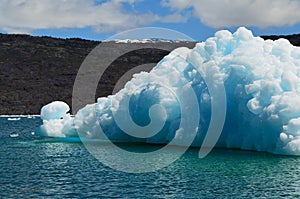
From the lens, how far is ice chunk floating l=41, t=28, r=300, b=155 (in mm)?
26316

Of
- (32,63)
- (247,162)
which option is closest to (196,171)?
(247,162)

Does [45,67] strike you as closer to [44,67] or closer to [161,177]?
[44,67]

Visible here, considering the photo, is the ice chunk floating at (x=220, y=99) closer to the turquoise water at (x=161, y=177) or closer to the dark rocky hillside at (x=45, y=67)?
the turquoise water at (x=161, y=177)

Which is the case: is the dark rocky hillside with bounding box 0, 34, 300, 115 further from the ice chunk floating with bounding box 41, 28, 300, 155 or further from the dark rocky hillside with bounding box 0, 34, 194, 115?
the ice chunk floating with bounding box 41, 28, 300, 155

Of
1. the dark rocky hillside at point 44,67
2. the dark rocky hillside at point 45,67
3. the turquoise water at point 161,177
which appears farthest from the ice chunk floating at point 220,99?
the dark rocky hillside at point 44,67

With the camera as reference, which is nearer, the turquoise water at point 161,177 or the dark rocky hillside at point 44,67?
the turquoise water at point 161,177

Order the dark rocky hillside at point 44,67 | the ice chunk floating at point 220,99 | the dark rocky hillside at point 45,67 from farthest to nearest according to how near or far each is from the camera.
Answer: the dark rocky hillside at point 45,67 < the dark rocky hillside at point 44,67 < the ice chunk floating at point 220,99

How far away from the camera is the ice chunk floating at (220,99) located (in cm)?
2632

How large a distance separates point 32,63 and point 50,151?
104 meters

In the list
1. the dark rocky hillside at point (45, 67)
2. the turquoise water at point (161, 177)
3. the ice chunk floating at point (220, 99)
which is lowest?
the turquoise water at point (161, 177)

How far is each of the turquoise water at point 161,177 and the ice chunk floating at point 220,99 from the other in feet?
4.00

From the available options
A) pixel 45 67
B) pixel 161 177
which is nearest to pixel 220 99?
pixel 161 177

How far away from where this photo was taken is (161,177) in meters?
20.9

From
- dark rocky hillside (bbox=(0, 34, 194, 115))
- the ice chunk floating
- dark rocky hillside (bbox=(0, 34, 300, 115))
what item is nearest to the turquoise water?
the ice chunk floating
